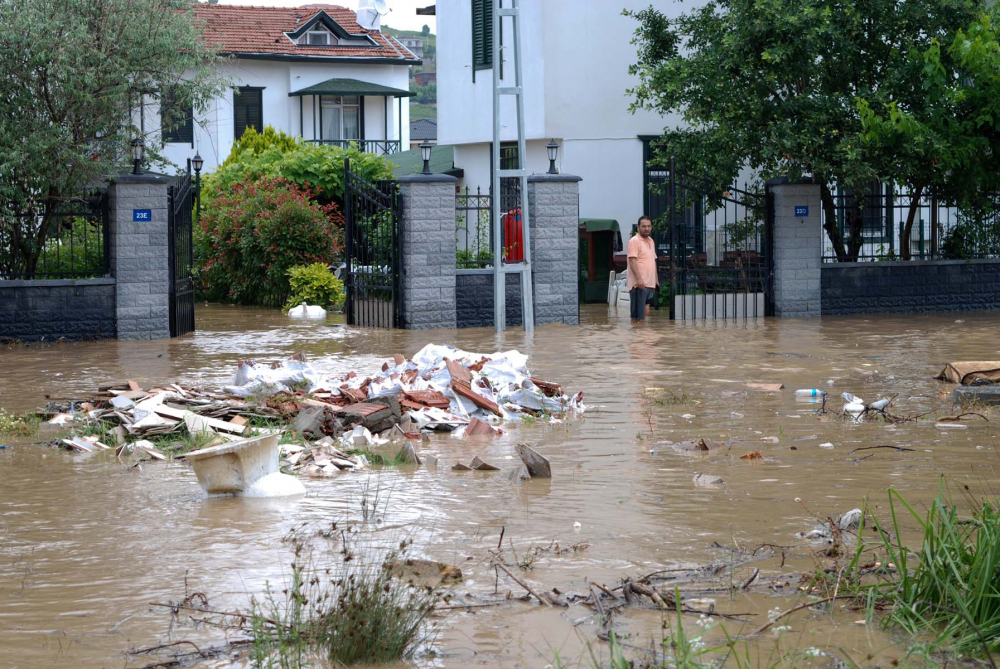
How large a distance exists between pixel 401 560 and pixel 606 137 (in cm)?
2053

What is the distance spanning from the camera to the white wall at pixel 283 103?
135 feet

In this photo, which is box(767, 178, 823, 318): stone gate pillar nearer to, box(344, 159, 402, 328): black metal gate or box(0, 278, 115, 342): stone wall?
box(344, 159, 402, 328): black metal gate

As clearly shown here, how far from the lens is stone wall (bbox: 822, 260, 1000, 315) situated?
21453 millimetres

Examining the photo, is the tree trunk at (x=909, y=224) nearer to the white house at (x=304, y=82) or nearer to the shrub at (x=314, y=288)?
the shrub at (x=314, y=288)

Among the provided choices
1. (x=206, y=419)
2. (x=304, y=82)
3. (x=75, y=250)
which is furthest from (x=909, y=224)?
(x=304, y=82)

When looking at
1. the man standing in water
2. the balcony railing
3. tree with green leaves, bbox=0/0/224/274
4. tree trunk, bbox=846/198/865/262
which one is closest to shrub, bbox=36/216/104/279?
tree with green leaves, bbox=0/0/224/274

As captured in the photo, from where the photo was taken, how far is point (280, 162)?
2777 centimetres

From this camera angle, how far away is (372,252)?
1977cm

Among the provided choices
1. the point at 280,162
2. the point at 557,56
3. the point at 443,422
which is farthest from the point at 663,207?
the point at 443,422

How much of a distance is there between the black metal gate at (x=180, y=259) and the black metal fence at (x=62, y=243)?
3.06 feet

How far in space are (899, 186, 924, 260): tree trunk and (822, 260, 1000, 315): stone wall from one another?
1.14ft

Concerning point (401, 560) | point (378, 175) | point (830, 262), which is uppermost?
point (378, 175)

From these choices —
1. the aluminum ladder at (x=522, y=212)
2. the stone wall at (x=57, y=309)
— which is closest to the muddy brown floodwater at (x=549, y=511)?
the stone wall at (x=57, y=309)

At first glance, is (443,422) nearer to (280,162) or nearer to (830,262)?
(830,262)
